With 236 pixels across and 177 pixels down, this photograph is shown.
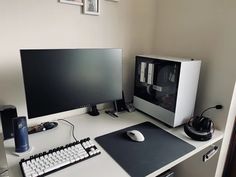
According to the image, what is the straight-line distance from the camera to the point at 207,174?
4.55 feet

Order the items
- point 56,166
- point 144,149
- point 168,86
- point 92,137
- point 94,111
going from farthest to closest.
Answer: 1. point 94,111
2. point 168,86
3. point 92,137
4. point 144,149
5. point 56,166

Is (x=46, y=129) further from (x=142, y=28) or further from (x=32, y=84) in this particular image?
(x=142, y=28)

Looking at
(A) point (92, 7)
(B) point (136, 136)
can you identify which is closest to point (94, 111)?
(B) point (136, 136)

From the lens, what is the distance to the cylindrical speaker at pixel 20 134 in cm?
92

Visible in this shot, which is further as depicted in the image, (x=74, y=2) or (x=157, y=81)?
(x=157, y=81)

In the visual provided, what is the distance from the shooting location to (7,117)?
1044 mm

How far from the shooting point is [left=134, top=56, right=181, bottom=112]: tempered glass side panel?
1.22 metres

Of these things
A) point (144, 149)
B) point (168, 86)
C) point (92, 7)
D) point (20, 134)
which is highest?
point (92, 7)

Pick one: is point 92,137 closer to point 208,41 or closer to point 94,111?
point 94,111

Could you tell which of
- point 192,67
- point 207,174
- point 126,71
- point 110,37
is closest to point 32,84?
point 110,37

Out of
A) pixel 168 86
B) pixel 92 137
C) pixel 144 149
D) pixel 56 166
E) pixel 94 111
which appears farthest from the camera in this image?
pixel 94 111

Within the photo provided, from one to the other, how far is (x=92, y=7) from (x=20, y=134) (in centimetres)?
93

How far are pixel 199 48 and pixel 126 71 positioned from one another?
602 mm

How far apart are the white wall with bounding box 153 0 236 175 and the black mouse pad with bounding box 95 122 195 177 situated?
0.43 m
